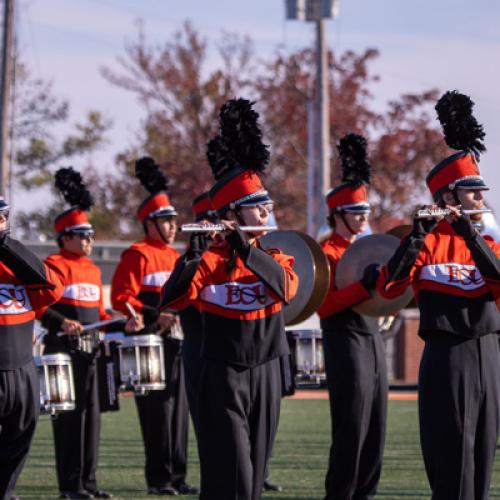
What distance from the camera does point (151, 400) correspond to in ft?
35.9

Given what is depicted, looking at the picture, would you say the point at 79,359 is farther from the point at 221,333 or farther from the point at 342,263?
the point at 221,333

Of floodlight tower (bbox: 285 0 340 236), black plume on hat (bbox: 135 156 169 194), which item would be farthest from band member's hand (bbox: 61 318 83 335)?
floodlight tower (bbox: 285 0 340 236)

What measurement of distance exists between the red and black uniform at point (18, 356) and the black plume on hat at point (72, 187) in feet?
9.57

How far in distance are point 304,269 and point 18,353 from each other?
174cm

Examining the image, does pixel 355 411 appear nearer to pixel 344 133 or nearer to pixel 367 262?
pixel 367 262

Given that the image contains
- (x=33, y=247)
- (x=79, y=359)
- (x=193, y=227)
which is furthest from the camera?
(x=33, y=247)

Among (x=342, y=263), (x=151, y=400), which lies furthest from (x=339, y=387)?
(x=151, y=400)

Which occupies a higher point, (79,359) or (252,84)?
(252,84)

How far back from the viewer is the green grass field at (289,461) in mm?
10617

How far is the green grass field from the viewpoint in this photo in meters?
10.6

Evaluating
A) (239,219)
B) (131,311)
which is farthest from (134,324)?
(239,219)

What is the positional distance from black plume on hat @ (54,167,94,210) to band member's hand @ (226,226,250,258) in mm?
4120

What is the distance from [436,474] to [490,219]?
15.7ft

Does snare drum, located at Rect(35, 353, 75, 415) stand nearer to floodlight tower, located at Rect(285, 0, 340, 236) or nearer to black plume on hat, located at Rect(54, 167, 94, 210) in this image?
black plume on hat, located at Rect(54, 167, 94, 210)
